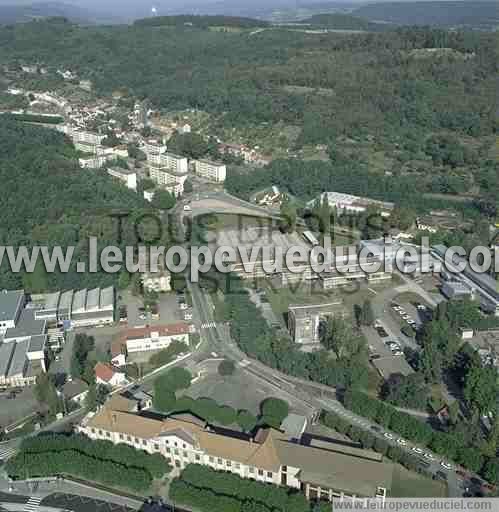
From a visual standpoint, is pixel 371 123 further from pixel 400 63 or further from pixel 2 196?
pixel 2 196

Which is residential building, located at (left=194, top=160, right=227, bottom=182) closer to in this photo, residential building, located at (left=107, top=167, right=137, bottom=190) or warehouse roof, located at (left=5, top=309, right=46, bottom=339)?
residential building, located at (left=107, top=167, right=137, bottom=190)

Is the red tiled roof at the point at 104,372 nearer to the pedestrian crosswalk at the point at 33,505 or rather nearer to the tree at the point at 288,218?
the pedestrian crosswalk at the point at 33,505

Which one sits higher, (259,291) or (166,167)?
(166,167)

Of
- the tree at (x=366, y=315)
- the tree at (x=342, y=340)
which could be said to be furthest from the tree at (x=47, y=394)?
the tree at (x=366, y=315)

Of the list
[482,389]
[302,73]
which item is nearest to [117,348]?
[482,389]

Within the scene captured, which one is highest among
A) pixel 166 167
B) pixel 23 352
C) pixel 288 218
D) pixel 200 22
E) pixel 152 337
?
pixel 200 22

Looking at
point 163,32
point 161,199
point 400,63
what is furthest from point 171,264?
point 163,32

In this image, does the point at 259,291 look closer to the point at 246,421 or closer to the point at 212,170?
the point at 246,421
